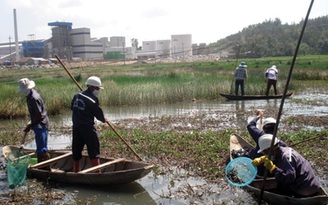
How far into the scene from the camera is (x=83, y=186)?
6863 millimetres

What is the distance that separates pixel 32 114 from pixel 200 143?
417 cm

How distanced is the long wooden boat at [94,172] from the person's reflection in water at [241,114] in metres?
5.68

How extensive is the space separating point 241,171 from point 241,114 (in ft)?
28.7

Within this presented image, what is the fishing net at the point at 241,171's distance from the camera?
18.6 feet

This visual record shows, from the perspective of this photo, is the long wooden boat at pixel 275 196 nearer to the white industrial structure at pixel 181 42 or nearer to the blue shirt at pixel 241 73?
the blue shirt at pixel 241 73

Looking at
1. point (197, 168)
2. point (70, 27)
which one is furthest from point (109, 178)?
point (70, 27)

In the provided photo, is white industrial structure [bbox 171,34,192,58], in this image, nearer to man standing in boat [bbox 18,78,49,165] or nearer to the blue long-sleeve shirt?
man standing in boat [bbox 18,78,49,165]

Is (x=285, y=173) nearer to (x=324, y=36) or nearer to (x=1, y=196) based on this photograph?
(x=1, y=196)

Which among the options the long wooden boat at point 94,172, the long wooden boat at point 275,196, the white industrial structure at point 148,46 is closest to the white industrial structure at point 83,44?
the white industrial structure at point 148,46

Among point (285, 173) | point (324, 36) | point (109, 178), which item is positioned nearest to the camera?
point (285, 173)

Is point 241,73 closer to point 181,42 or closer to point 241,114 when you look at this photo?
point 241,114

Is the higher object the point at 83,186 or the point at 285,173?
the point at 285,173

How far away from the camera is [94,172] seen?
6785 mm

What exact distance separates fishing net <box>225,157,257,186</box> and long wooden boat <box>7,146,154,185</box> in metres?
1.38
